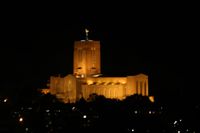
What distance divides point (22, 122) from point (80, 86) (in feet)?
66.9

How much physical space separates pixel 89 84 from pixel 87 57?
4.11 metres

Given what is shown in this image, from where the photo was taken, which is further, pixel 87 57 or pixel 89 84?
pixel 87 57

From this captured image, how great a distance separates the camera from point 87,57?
Answer: 156ft

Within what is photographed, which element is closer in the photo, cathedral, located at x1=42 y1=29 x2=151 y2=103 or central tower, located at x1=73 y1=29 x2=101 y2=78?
cathedral, located at x1=42 y1=29 x2=151 y2=103

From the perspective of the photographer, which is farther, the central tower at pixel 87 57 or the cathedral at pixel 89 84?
the central tower at pixel 87 57

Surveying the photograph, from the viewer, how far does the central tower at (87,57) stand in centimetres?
4747

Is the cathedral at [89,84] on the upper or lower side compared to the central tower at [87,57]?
lower

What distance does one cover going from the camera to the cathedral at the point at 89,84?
42.9 metres

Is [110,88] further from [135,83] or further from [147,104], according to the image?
[147,104]

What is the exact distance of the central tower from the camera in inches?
1869

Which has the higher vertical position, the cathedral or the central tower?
the central tower

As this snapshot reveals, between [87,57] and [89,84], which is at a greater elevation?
[87,57]

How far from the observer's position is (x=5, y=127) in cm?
1869

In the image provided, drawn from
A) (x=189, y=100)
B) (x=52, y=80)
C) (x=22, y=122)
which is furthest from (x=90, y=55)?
(x=22, y=122)
